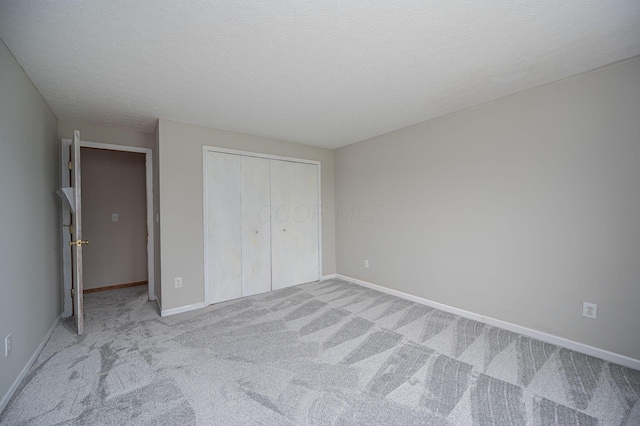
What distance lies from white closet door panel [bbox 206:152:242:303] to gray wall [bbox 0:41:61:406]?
1493 millimetres

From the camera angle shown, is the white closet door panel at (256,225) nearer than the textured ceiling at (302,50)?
No

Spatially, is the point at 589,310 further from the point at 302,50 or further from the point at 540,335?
the point at 302,50

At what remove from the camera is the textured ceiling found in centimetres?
146

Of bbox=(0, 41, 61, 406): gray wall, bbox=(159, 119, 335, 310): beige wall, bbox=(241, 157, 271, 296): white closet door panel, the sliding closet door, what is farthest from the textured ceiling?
the sliding closet door

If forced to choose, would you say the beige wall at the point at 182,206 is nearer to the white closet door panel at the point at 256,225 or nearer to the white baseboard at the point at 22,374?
the white closet door panel at the point at 256,225

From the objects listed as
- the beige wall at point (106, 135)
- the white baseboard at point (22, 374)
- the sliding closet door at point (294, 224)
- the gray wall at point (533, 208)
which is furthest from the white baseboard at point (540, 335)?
the beige wall at point (106, 135)

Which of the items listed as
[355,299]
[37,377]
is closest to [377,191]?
[355,299]

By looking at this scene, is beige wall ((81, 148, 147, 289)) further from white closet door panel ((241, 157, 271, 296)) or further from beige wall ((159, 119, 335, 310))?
white closet door panel ((241, 157, 271, 296))

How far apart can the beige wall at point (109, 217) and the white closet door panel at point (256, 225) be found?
206cm

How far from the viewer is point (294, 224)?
4.29 m

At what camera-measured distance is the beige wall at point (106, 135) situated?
313cm

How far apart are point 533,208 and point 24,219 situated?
4283mm

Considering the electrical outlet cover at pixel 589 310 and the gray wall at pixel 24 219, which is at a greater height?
the gray wall at pixel 24 219

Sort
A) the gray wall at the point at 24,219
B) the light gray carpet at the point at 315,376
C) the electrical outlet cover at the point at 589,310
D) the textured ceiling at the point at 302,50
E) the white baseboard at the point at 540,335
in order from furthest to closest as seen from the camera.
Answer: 1. the electrical outlet cover at the point at 589,310
2. the white baseboard at the point at 540,335
3. the gray wall at the point at 24,219
4. the light gray carpet at the point at 315,376
5. the textured ceiling at the point at 302,50
